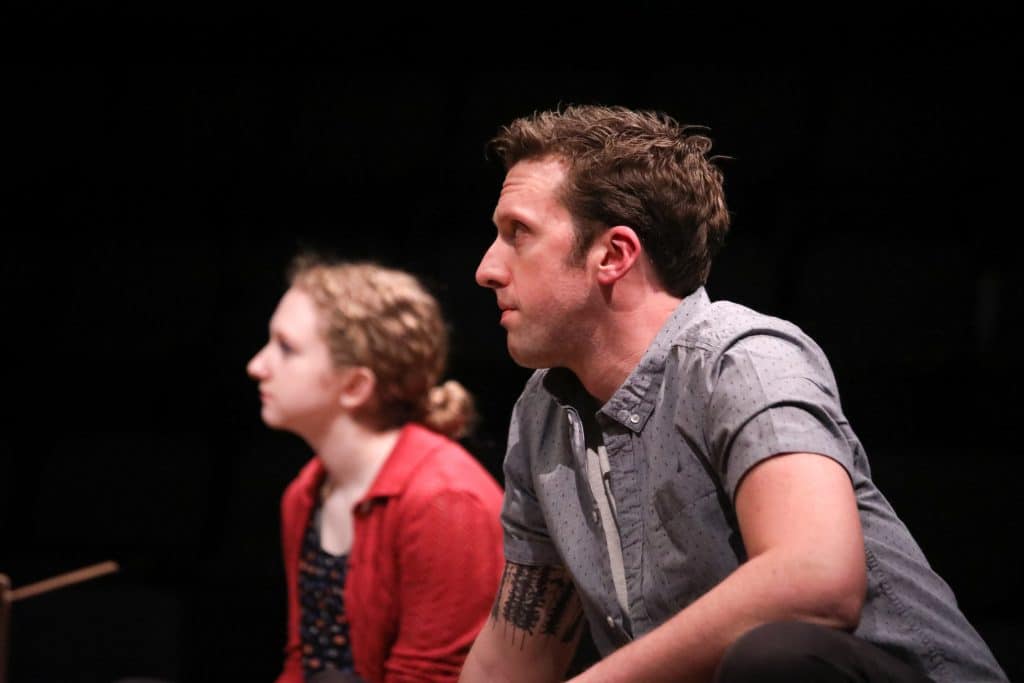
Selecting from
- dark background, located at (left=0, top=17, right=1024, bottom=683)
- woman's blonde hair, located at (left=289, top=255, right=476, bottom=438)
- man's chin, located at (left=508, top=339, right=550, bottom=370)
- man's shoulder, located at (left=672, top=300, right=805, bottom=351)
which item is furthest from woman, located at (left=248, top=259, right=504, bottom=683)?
man's shoulder, located at (left=672, top=300, right=805, bottom=351)

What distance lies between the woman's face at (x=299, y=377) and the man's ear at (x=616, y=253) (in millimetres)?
814

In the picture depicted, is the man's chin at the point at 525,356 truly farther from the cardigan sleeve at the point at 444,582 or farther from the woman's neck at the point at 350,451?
the woman's neck at the point at 350,451

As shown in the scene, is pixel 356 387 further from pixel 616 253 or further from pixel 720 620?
pixel 720 620

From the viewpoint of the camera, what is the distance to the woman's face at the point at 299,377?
1.93 metres

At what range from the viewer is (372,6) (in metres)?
2.41

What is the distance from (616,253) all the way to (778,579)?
0.39 m

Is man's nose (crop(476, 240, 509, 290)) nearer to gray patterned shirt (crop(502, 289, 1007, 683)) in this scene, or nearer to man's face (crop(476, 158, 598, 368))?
man's face (crop(476, 158, 598, 368))

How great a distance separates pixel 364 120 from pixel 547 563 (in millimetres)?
1315

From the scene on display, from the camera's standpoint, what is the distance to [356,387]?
1944 mm

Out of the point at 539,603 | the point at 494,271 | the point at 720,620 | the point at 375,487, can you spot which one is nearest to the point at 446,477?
the point at 375,487

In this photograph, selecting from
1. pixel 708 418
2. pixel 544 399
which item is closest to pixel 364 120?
pixel 544 399

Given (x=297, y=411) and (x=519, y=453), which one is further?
(x=297, y=411)

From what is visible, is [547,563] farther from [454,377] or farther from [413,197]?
[413,197]

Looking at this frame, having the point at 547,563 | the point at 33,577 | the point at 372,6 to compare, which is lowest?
the point at 33,577
